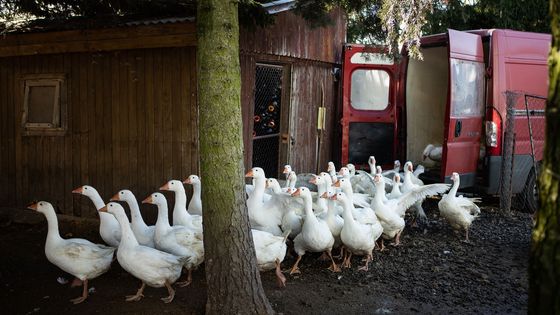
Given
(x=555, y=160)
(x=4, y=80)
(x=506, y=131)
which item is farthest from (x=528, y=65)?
(x=4, y=80)

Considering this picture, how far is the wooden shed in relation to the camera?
7363 millimetres

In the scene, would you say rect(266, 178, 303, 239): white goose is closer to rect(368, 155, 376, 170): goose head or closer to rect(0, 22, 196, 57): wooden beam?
rect(0, 22, 196, 57): wooden beam

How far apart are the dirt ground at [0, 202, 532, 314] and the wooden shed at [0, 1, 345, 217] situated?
1.70 meters

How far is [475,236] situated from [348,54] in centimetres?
384

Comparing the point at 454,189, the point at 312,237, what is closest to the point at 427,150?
the point at 454,189

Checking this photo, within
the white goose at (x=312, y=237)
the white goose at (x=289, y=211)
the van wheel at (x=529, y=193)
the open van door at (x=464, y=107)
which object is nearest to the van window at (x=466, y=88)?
the open van door at (x=464, y=107)

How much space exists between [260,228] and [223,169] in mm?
2524

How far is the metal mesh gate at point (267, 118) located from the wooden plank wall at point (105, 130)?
1609 millimetres

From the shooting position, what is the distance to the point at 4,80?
898 centimetres

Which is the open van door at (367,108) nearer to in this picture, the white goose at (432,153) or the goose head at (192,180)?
the white goose at (432,153)

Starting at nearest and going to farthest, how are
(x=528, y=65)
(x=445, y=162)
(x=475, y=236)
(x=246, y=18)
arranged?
1. (x=246, y=18)
2. (x=475, y=236)
3. (x=445, y=162)
4. (x=528, y=65)

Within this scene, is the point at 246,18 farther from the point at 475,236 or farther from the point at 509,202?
the point at 509,202

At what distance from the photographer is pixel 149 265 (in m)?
5.09

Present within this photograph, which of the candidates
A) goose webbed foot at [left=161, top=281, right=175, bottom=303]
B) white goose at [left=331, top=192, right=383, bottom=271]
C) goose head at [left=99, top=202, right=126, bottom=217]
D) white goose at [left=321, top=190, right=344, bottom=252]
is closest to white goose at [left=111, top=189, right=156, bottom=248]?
goose head at [left=99, top=202, right=126, bottom=217]
